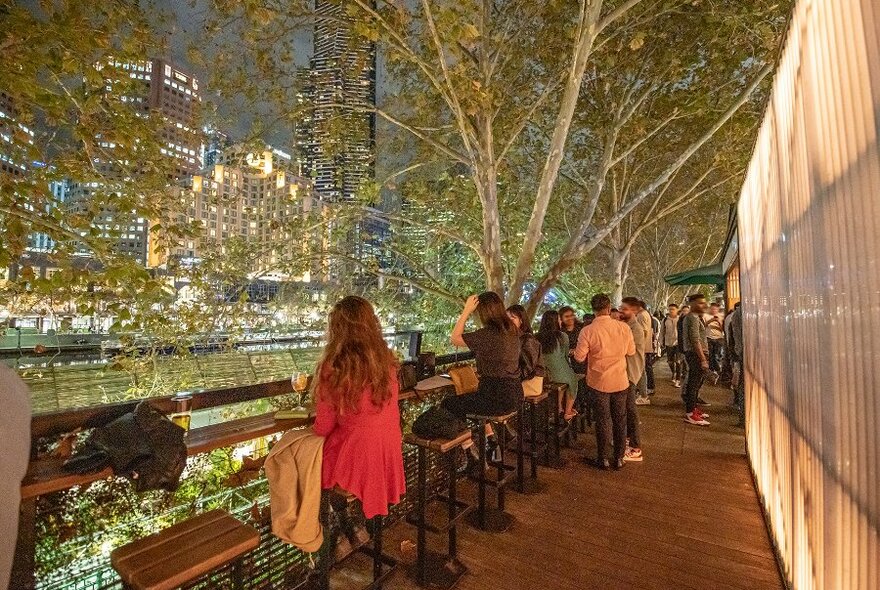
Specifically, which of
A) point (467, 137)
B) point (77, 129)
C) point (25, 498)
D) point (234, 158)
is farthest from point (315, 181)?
point (25, 498)

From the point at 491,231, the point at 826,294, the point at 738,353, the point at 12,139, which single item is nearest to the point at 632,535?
the point at 826,294

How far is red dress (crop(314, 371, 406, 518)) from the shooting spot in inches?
89.7

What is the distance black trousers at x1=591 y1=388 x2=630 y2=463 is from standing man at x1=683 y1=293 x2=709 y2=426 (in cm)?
228

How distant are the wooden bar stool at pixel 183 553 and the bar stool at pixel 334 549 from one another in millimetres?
561

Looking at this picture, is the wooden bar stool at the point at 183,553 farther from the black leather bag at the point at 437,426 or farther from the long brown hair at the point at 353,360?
the black leather bag at the point at 437,426

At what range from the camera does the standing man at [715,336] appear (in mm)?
9016

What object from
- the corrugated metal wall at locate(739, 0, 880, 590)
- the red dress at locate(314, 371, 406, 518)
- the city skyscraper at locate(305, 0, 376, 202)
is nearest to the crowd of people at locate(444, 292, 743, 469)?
the red dress at locate(314, 371, 406, 518)

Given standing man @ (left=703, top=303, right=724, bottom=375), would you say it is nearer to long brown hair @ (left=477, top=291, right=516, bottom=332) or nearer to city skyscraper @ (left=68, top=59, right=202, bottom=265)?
long brown hair @ (left=477, top=291, right=516, bottom=332)

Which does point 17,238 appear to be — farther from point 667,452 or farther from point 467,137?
point 667,452

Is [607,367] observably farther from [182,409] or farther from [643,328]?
[182,409]

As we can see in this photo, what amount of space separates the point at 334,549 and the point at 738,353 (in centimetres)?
565

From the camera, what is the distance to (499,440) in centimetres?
409

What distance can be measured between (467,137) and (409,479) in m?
4.63

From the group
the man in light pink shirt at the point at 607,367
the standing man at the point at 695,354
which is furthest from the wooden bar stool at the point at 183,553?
the standing man at the point at 695,354
